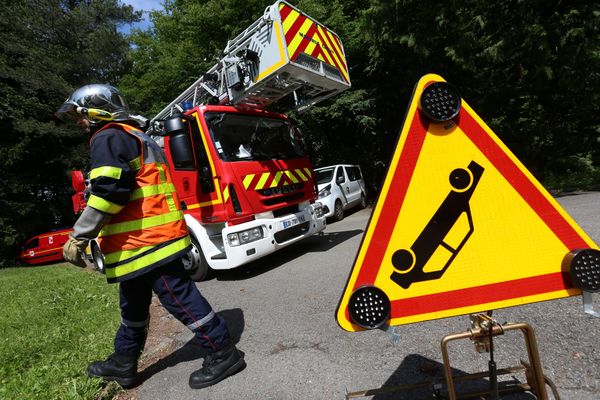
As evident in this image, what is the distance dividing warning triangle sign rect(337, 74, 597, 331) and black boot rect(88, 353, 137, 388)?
6.44ft

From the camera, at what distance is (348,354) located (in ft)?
8.71

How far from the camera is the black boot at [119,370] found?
2.64 metres

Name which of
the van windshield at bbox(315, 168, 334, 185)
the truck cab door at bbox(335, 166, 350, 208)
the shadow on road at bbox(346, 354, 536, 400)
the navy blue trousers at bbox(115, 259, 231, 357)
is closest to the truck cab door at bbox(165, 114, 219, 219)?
the navy blue trousers at bbox(115, 259, 231, 357)

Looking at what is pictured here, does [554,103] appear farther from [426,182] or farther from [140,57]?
[140,57]

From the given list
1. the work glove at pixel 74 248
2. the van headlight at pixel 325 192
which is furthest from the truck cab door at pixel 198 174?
the van headlight at pixel 325 192

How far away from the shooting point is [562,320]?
107 inches

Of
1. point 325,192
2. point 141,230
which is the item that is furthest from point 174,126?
point 325,192

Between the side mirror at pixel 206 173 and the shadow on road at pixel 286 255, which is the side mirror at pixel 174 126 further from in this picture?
the shadow on road at pixel 286 255

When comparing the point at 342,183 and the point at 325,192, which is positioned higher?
the point at 342,183

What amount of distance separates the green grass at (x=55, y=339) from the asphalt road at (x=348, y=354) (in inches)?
21.0

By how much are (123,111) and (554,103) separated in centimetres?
1451

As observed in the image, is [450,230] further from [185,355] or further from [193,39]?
[193,39]

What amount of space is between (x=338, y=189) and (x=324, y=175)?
0.71m

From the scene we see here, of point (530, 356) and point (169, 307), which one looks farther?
point (169, 307)
